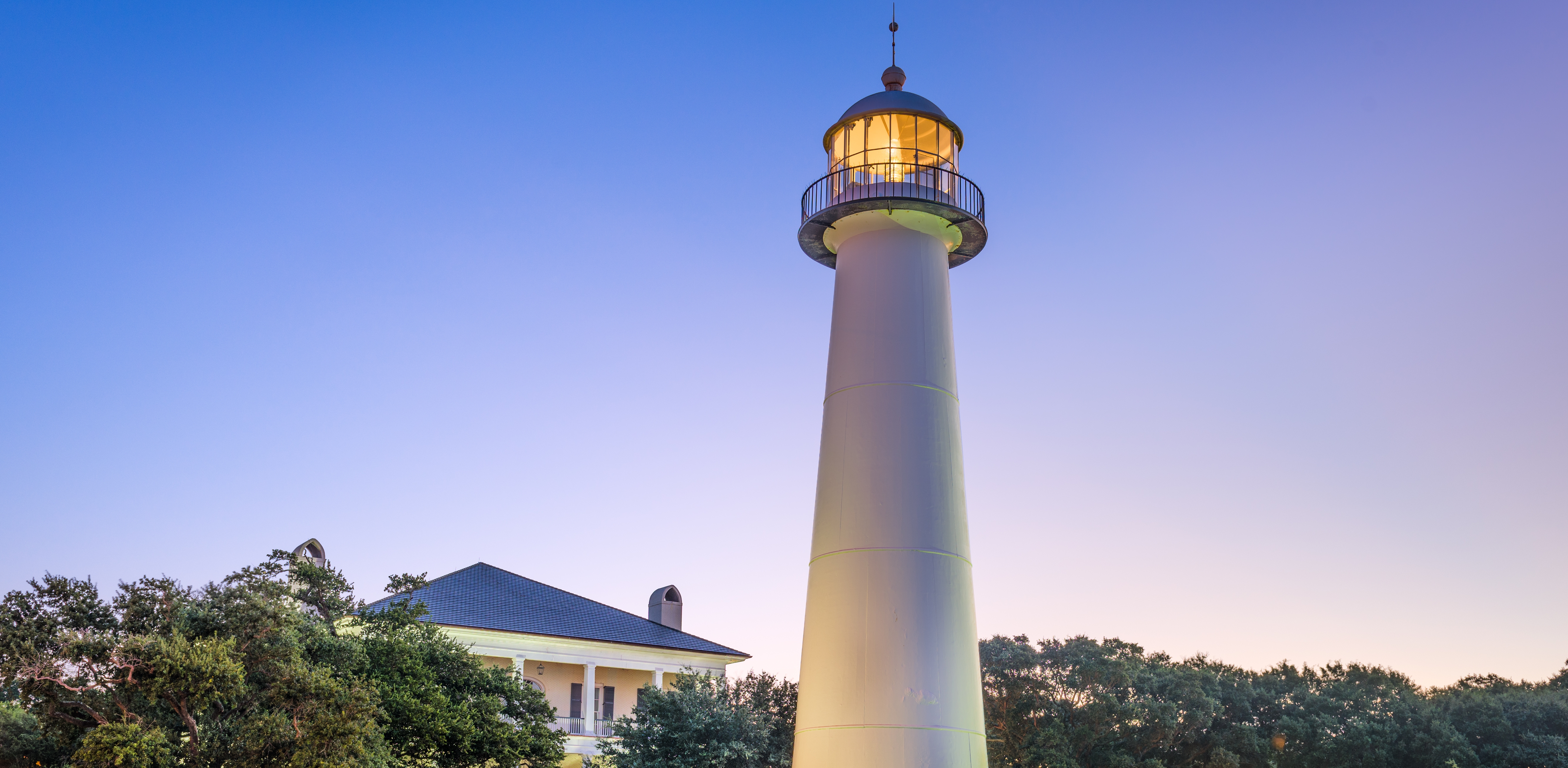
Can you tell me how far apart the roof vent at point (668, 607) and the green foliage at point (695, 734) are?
13.4m

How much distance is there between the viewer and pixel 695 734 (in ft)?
105

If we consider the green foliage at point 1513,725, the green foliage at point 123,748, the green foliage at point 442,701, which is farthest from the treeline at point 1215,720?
the green foliage at point 123,748

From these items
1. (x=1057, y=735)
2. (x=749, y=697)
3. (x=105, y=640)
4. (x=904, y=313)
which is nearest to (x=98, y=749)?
(x=105, y=640)

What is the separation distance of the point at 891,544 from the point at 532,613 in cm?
2696

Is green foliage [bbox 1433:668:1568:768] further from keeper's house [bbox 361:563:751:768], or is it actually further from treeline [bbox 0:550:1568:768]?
keeper's house [bbox 361:563:751:768]

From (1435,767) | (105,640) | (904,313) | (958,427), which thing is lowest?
(1435,767)

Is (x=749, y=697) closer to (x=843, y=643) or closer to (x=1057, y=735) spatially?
(x=1057, y=735)

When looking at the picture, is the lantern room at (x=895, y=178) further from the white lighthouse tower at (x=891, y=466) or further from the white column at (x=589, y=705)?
the white column at (x=589, y=705)

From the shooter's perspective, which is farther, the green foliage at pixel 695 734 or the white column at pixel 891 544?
the green foliage at pixel 695 734

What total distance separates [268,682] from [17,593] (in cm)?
401

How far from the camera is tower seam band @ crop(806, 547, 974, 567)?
19734mm

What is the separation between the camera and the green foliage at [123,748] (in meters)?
17.3

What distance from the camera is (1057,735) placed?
142 feet

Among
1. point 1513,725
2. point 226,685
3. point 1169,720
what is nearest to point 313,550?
point 226,685
